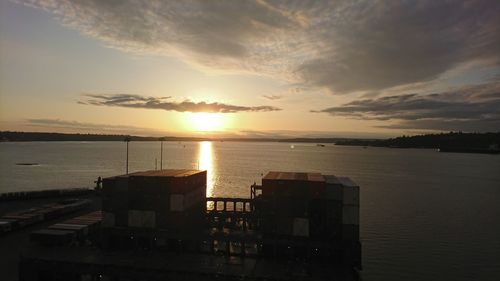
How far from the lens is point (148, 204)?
31438 millimetres

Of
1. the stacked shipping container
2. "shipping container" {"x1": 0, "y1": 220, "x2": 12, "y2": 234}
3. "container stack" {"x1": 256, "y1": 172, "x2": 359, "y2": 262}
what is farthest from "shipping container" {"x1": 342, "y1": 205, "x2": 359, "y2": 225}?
"shipping container" {"x1": 0, "y1": 220, "x2": 12, "y2": 234}

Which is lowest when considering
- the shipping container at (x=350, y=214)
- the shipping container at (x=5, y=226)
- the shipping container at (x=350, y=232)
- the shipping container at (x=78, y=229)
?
the shipping container at (x=5, y=226)

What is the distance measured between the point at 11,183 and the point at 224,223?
9748 cm

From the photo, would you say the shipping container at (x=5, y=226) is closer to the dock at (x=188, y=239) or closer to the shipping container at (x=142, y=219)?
the dock at (x=188, y=239)

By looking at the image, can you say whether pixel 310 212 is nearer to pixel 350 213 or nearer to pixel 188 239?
pixel 350 213

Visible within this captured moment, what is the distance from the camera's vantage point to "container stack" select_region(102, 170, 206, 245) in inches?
1220

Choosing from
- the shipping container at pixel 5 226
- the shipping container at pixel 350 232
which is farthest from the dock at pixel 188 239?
the shipping container at pixel 5 226

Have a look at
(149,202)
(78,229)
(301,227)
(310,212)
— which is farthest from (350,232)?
(78,229)

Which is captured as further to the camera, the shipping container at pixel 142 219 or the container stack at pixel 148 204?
the shipping container at pixel 142 219

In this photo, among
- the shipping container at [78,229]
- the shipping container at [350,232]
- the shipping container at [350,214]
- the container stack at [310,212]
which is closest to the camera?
the shipping container at [350,232]

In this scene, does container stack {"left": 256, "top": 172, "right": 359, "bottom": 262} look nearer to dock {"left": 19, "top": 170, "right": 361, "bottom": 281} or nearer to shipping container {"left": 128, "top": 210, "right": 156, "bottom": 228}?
dock {"left": 19, "top": 170, "right": 361, "bottom": 281}

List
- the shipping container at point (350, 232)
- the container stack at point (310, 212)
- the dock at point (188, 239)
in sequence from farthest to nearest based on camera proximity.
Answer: the container stack at point (310, 212) → the shipping container at point (350, 232) → the dock at point (188, 239)

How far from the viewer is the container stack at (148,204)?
31.0 m

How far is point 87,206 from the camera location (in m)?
54.9
